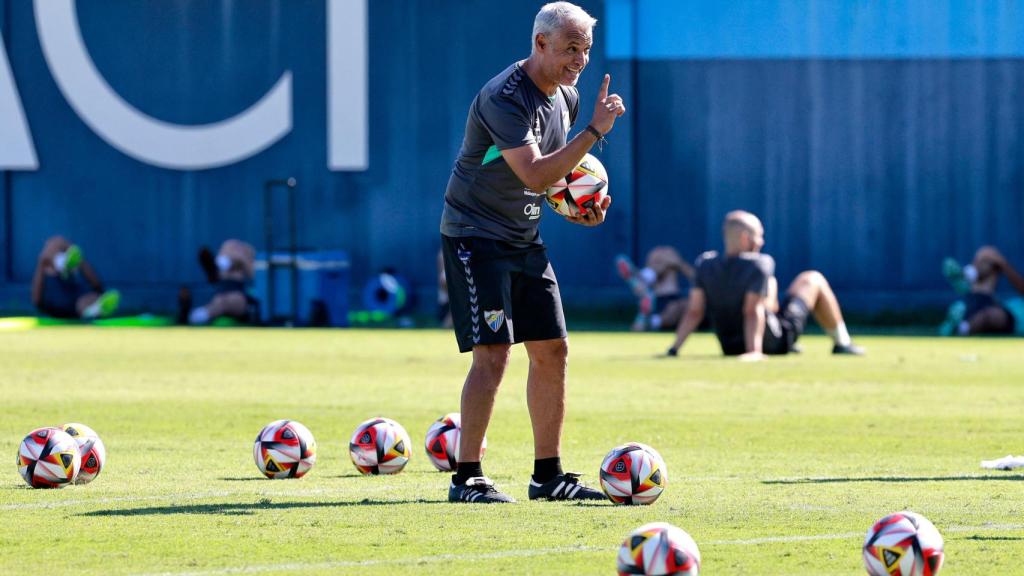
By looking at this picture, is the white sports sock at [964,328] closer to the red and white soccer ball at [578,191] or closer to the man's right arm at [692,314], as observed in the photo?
the man's right arm at [692,314]

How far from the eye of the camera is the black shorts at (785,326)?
20.2 m

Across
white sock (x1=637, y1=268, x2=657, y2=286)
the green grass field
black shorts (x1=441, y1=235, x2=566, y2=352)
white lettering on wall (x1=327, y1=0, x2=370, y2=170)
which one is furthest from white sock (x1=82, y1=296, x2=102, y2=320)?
black shorts (x1=441, y1=235, x2=566, y2=352)

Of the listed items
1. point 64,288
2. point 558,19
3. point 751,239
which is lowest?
point 64,288

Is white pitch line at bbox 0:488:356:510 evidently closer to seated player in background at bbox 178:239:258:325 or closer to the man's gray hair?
the man's gray hair

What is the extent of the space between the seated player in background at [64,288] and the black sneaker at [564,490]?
71.6 feet

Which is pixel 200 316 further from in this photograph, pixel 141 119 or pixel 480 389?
pixel 480 389

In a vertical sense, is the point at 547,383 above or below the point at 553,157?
below

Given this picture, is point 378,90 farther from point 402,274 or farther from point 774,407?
point 774,407

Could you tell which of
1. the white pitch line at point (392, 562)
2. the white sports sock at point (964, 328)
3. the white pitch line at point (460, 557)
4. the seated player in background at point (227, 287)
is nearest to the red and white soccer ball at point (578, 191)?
the white pitch line at point (460, 557)

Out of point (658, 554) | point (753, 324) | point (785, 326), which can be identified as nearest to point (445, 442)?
point (658, 554)

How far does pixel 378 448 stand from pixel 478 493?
1.53 metres

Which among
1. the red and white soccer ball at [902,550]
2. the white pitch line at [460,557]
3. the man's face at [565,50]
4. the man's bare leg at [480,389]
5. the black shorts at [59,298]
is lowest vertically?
the black shorts at [59,298]

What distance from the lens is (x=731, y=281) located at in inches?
759

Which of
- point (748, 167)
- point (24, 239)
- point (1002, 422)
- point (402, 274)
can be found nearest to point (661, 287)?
point (748, 167)
